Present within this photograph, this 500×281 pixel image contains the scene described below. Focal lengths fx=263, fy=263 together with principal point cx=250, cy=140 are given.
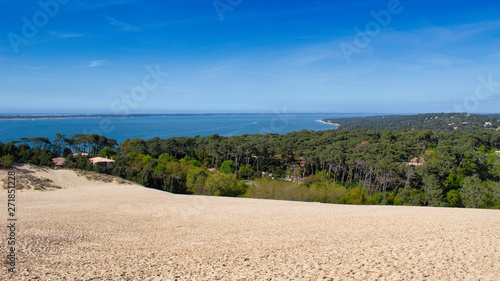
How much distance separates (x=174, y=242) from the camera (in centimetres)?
1055

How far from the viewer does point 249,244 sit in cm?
1014

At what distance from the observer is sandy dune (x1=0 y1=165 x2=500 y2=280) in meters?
7.23

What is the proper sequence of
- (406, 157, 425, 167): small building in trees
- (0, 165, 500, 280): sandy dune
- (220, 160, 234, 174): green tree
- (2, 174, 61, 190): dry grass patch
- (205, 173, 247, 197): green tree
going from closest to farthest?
(0, 165, 500, 280): sandy dune, (2, 174, 61, 190): dry grass patch, (205, 173, 247, 197): green tree, (406, 157, 425, 167): small building in trees, (220, 160, 234, 174): green tree

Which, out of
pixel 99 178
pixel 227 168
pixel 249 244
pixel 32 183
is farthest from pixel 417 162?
pixel 32 183

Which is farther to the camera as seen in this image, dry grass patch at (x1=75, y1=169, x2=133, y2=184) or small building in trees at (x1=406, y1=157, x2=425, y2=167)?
small building in trees at (x1=406, y1=157, x2=425, y2=167)

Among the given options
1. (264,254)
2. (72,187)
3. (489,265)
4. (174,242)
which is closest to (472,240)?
(489,265)

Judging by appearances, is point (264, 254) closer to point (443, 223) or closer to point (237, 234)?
point (237, 234)

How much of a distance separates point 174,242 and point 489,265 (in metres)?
10.3

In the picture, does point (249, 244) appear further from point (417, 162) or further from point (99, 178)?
point (417, 162)

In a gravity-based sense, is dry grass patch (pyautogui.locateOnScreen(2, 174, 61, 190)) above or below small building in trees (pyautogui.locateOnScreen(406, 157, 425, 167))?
above

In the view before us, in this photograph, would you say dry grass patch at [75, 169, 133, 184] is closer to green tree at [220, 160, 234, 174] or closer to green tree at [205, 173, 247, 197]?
green tree at [205, 173, 247, 197]

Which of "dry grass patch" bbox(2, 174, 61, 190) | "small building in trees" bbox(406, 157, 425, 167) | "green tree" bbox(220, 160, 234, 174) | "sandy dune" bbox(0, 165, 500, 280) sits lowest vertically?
"green tree" bbox(220, 160, 234, 174)

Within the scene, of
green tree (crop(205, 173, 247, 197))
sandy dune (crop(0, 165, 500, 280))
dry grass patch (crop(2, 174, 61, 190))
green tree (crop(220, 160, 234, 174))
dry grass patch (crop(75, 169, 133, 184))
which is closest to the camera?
sandy dune (crop(0, 165, 500, 280))

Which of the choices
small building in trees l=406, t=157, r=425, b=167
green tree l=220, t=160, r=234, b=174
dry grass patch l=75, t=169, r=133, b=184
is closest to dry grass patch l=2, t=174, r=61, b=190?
dry grass patch l=75, t=169, r=133, b=184
